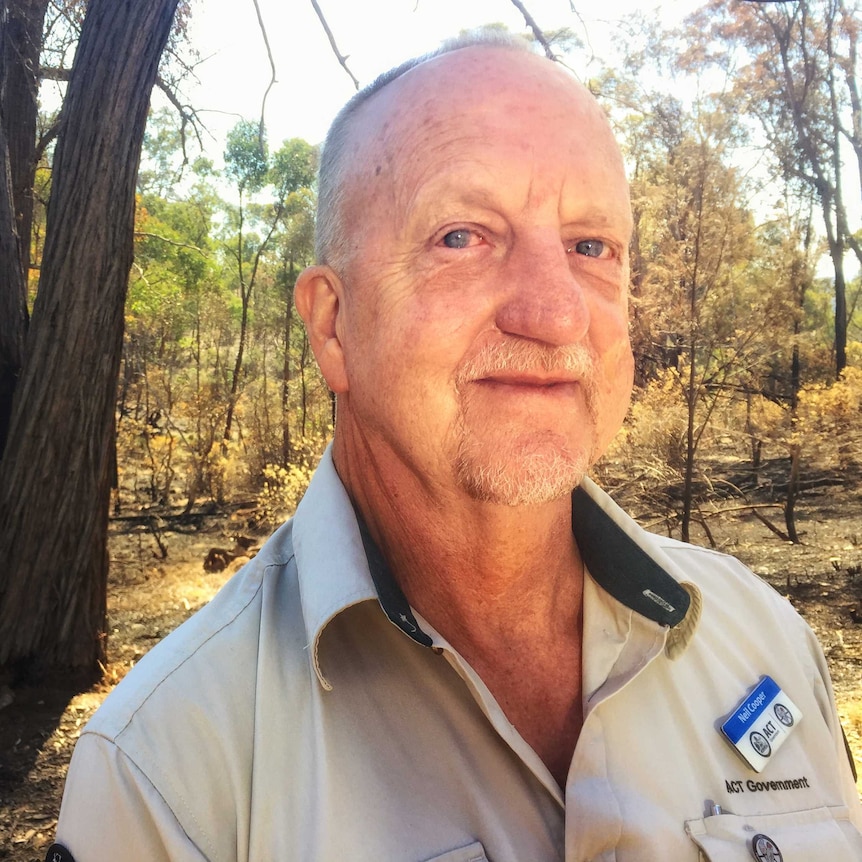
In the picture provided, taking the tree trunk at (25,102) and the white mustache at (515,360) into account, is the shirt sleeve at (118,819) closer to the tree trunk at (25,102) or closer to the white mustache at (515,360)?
the white mustache at (515,360)

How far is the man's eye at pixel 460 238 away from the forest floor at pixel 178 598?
3022mm

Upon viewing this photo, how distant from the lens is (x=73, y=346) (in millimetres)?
4129

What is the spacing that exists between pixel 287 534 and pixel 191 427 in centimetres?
1245

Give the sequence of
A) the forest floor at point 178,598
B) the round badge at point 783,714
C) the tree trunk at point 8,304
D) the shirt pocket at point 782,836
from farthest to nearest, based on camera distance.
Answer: the tree trunk at point 8,304 → the forest floor at point 178,598 → the round badge at point 783,714 → the shirt pocket at point 782,836

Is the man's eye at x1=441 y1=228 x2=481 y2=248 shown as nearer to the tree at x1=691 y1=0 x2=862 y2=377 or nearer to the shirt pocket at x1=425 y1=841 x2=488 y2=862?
the shirt pocket at x1=425 y1=841 x2=488 y2=862

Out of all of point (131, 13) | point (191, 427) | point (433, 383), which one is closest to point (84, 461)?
point (131, 13)

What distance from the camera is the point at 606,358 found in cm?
142

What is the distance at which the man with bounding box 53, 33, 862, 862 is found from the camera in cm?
107

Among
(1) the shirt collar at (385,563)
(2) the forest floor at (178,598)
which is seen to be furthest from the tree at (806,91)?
(1) the shirt collar at (385,563)

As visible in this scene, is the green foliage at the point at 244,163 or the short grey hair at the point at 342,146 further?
the green foliage at the point at 244,163

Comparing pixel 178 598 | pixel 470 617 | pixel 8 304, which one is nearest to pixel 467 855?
pixel 470 617

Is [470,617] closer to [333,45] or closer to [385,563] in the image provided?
[385,563]

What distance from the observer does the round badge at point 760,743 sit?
1334mm

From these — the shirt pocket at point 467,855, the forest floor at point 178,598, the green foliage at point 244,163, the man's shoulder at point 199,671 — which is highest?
the green foliage at point 244,163
